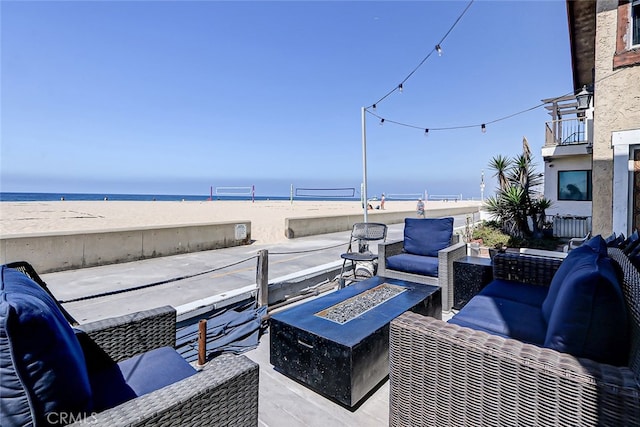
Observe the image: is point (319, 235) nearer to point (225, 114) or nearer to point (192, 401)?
point (192, 401)

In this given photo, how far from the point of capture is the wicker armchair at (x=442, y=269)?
334cm

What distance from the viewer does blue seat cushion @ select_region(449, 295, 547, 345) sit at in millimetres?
1780

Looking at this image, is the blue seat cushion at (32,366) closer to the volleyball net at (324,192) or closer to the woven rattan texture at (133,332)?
the woven rattan texture at (133,332)

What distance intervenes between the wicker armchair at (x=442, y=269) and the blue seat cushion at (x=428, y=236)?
0.13 m

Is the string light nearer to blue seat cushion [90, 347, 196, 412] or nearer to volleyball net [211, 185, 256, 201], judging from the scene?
blue seat cushion [90, 347, 196, 412]

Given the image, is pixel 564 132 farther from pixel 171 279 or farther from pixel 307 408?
pixel 171 279

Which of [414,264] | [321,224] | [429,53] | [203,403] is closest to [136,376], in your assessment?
[203,403]

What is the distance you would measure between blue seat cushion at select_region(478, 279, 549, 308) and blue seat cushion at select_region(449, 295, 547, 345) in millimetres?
100

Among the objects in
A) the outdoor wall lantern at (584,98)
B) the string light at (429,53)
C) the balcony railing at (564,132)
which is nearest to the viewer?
the string light at (429,53)

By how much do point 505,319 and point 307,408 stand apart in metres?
1.42

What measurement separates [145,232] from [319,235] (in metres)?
5.34

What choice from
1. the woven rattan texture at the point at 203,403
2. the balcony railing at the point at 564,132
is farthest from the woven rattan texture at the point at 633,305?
the balcony railing at the point at 564,132

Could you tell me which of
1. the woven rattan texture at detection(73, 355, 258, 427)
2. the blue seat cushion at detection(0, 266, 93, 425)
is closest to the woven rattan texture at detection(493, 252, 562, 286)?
the woven rattan texture at detection(73, 355, 258, 427)

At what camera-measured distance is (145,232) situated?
249 inches
